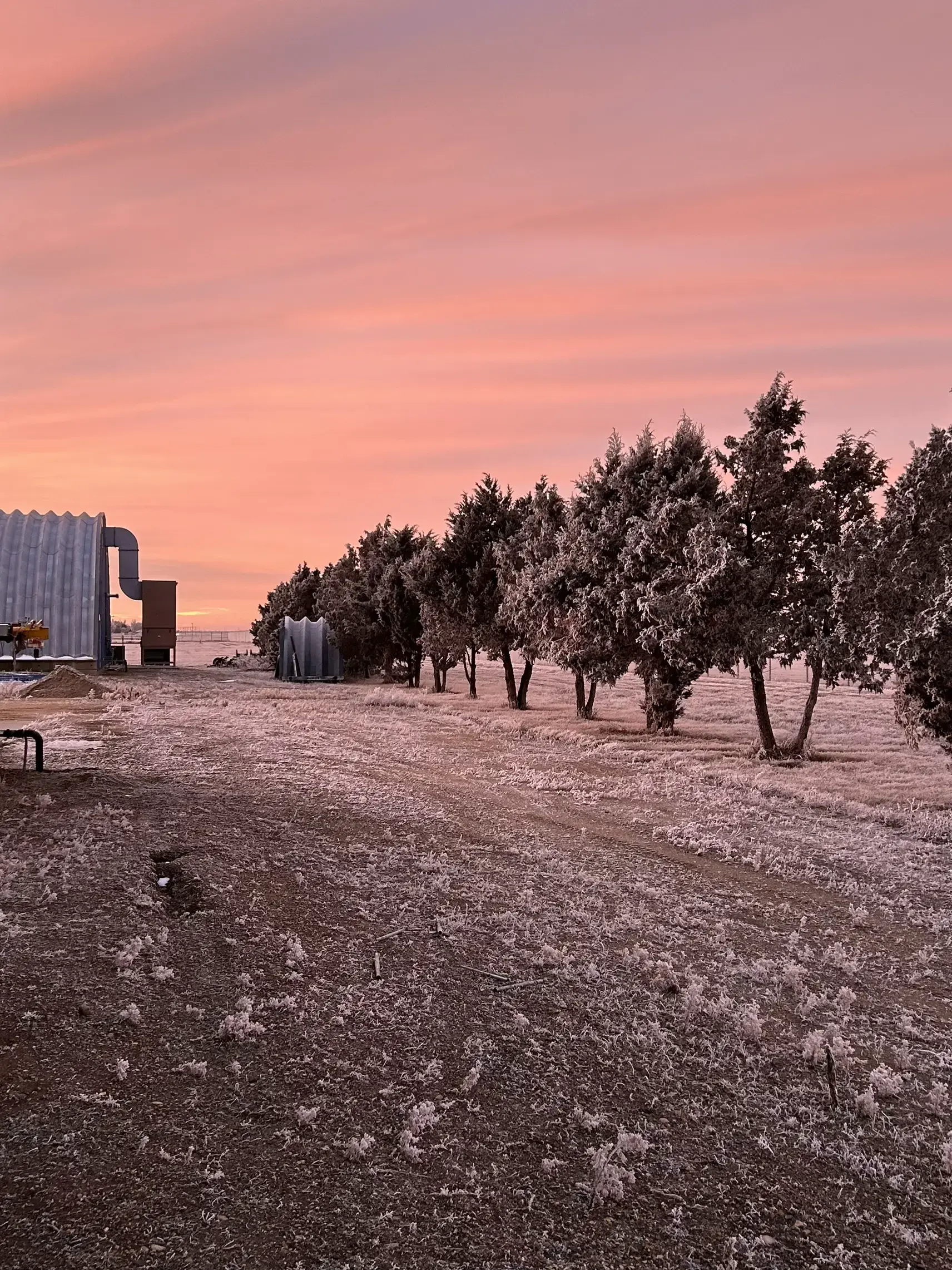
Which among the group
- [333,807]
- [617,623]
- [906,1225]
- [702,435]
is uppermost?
[702,435]

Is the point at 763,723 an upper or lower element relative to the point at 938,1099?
upper

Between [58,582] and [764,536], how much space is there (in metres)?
46.1

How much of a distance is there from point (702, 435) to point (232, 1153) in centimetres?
2442

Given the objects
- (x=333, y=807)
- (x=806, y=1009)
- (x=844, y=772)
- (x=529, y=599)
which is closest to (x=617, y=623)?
(x=529, y=599)

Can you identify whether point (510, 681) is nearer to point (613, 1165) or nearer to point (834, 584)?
point (834, 584)

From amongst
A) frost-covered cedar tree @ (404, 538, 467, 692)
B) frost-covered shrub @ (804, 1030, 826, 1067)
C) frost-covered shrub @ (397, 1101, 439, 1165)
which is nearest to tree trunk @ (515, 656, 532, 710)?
frost-covered cedar tree @ (404, 538, 467, 692)

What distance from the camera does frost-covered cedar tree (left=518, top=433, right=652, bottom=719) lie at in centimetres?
2653

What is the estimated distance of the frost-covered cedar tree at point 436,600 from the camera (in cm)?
3956

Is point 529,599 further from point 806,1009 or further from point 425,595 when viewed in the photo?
point 806,1009

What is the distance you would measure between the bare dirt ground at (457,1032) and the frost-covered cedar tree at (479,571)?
23118 mm

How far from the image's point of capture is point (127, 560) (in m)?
59.9

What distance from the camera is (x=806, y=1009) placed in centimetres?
800

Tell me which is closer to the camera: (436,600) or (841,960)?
(841,960)

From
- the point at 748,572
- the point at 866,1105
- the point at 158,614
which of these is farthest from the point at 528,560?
the point at 158,614
